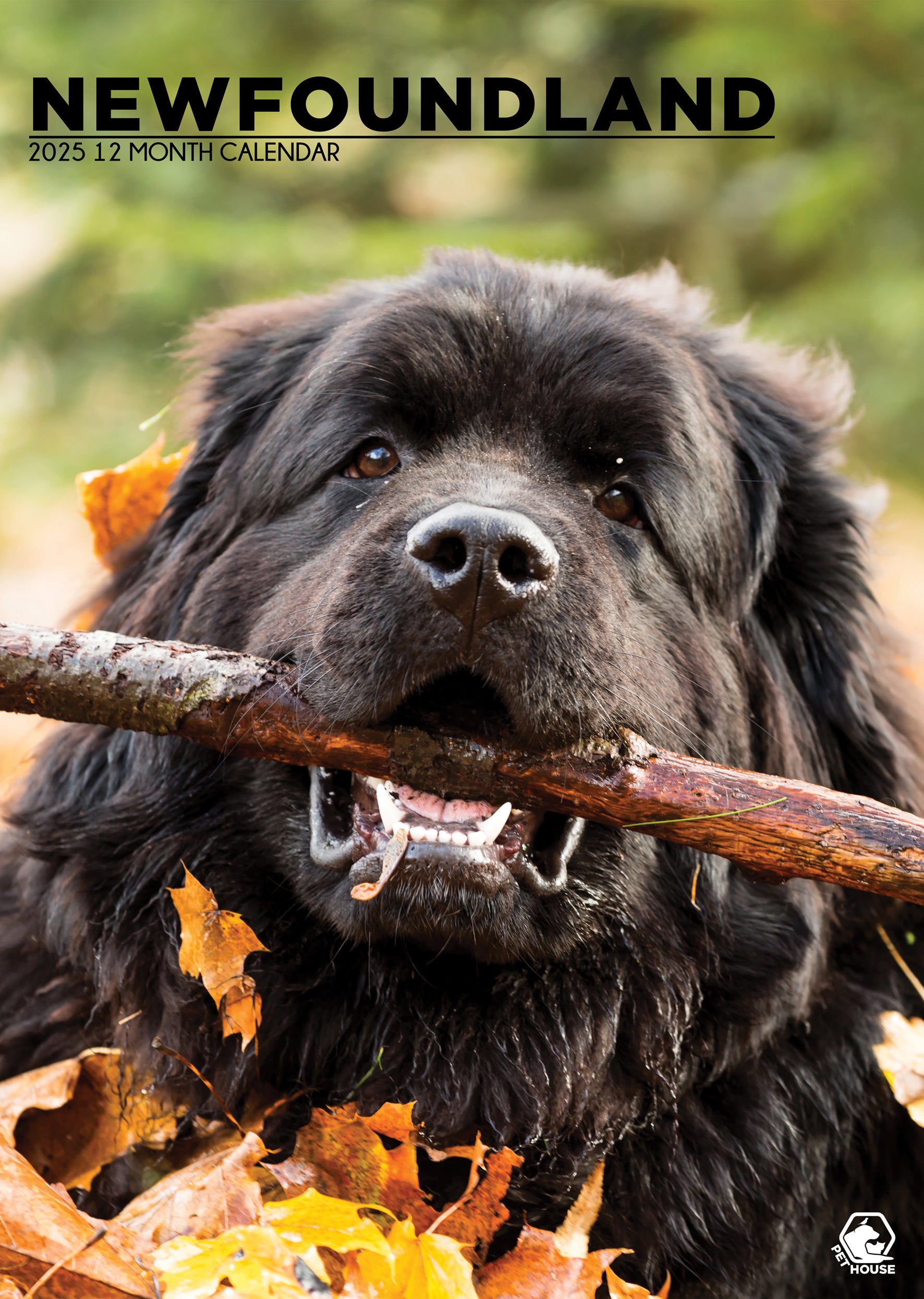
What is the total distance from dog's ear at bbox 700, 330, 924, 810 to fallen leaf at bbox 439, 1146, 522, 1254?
1.19 metres

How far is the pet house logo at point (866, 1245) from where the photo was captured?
121 inches

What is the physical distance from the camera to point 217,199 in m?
10.9

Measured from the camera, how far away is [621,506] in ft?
9.78

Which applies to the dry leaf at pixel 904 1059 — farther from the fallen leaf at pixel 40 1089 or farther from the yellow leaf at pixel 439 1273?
the fallen leaf at pixel 40 1089

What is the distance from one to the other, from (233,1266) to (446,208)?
39.2ft

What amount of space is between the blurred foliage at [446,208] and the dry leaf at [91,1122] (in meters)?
7.07

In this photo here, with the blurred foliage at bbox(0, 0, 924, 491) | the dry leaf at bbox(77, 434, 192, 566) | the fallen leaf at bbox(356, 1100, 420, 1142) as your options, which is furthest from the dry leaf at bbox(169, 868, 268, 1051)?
the blurred foliage at bbox(0, 0, 924, 491)

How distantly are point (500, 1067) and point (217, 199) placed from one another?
9.61 meters

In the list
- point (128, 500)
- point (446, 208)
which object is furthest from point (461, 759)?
point (446, 208)

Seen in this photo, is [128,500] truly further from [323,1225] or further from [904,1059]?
[904,1059]

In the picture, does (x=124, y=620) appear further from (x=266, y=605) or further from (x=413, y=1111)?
(x=413, y=1111)

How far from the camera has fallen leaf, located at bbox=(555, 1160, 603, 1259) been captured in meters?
2.68

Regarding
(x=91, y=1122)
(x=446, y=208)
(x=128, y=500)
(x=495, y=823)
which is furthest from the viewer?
(x=446, y=208)

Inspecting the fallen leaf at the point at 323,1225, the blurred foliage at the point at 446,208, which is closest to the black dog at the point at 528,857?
the fallen leaf at the point at 323,1225
